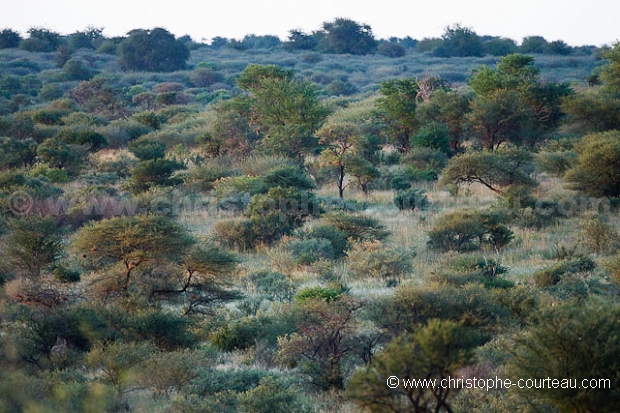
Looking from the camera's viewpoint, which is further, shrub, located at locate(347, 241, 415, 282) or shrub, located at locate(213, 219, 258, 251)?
shrub, located at locate(213, 219, 258, 251)

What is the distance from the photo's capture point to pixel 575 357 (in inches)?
198

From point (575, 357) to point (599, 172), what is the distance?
44.5 feet

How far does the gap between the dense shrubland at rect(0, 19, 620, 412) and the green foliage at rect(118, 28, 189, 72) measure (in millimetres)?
33448

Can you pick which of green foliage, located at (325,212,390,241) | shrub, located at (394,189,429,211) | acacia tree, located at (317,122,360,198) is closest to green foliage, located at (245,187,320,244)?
green foliage, located at (325,212,390,241)

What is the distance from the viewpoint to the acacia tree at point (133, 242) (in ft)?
34.6

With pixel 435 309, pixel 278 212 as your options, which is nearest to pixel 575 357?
pixel 435 309

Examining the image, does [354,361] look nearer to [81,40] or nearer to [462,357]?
[462,357]

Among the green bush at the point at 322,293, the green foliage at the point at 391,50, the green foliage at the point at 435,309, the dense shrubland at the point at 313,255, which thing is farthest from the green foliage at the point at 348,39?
the green foliage at the point at 435,309

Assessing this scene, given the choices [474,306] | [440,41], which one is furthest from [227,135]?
[440,41]

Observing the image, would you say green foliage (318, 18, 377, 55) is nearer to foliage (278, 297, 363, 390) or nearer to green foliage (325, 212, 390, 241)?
green foliage (325, 212, 390, 241)

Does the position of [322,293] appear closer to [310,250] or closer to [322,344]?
[322,344]

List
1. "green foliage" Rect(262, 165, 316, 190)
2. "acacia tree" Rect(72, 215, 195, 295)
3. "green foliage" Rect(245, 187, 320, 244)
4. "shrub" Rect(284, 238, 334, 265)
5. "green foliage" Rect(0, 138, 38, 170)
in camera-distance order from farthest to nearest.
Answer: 1. "green foliage" Rect(0, 138, 38, 170)
2. "green foliage" Rect(262, 165, 316, 190)
3. "green foliage" Rect(245, 187, 320, 244)
4. "shrub" Rect(284, 238, 334, 265)
5. "acacia tree" Rect(72, 215, 195, 295)

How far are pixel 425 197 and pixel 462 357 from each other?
13883mm

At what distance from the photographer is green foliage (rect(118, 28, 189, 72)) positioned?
67000mm
